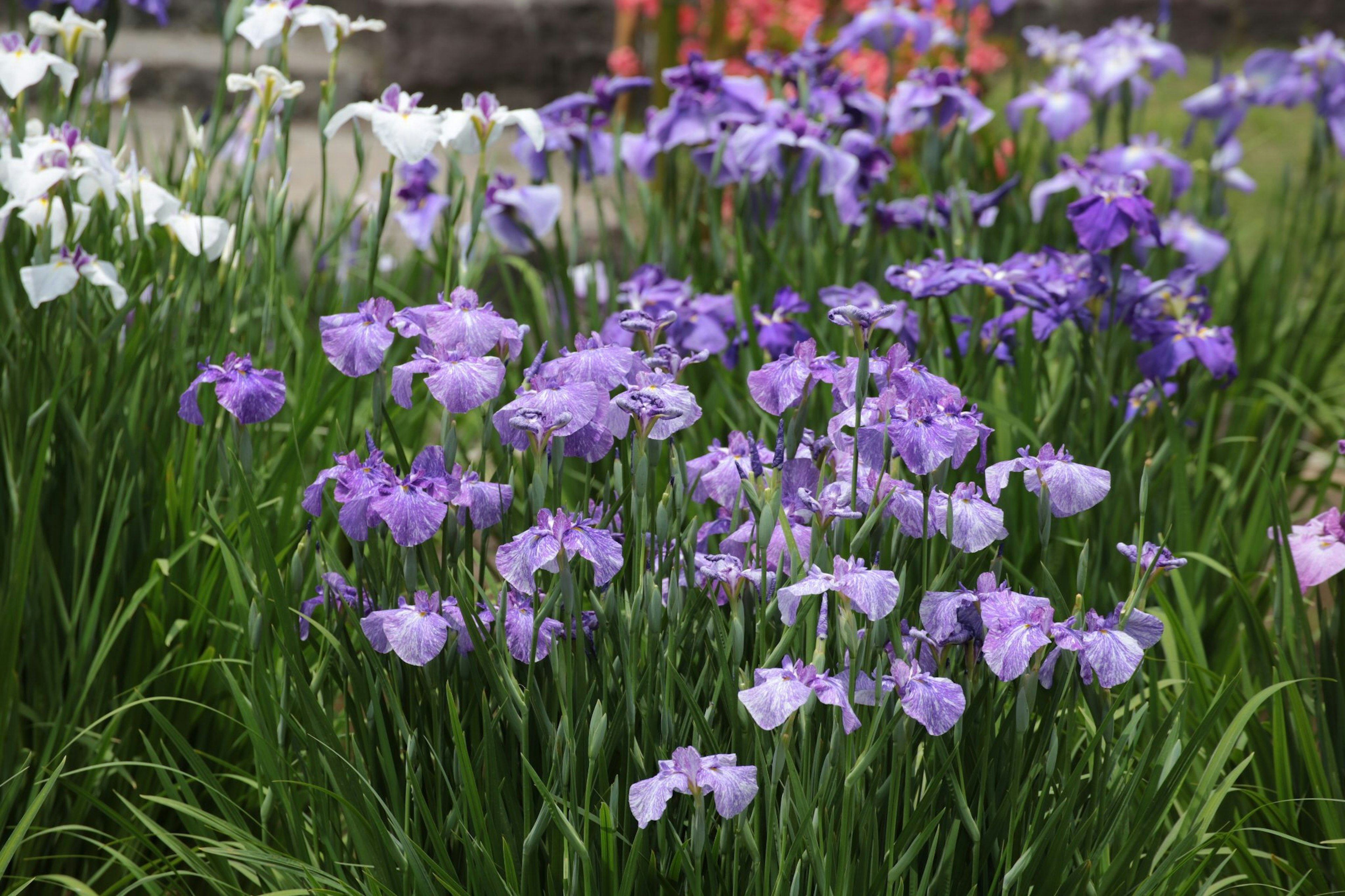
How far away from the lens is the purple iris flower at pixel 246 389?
4.16ft

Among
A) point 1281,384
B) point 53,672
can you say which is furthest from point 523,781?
point 1281,384

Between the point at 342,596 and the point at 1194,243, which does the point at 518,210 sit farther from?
the point at 1194,243

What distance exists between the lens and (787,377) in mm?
1206

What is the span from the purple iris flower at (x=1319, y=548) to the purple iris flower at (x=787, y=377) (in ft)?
2.28

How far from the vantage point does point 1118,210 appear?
1981 millimetres

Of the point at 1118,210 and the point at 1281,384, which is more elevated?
the point at 1118,210

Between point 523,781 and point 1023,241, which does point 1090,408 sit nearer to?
point 1023,241

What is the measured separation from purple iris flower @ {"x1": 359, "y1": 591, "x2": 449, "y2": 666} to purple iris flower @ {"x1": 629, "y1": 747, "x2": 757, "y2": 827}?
240 mm

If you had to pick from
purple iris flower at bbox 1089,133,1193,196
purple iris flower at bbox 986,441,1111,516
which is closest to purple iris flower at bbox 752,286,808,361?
purple iris flower at bbox 986,441,1111,516

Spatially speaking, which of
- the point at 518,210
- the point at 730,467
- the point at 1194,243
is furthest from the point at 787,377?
the point at 1194,243

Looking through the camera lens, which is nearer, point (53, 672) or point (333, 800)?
point (333, 800)

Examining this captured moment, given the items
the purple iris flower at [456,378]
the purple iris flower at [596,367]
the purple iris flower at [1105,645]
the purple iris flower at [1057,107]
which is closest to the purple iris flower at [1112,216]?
the purple iris flower at [1105,645]

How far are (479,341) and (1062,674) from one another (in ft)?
2.22

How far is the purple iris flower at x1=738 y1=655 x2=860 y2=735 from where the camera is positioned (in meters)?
1.02
